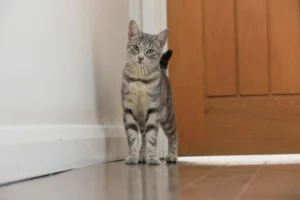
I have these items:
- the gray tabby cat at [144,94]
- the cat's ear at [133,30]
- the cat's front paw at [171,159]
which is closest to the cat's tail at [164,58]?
the gray tabby cat at [144,94]

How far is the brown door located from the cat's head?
1.23 ft

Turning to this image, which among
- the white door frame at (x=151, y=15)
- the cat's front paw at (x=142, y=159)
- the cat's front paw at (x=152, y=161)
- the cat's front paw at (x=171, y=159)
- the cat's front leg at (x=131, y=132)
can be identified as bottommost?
the cat's front paw at (x=171, y=159)

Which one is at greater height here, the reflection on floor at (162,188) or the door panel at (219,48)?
the door panel at (219,48)

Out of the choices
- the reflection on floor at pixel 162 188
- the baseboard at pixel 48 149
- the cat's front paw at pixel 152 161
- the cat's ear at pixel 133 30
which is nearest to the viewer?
the reflection on floor at pixel 162 188

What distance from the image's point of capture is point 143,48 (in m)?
2.18

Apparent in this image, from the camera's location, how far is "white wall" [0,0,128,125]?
4.18ft

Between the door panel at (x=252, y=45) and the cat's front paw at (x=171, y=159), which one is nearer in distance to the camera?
the cat's front paw at (x=171, y=159)

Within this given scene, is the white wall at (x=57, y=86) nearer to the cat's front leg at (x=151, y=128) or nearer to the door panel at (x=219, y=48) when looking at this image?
the cat's front leg at (x=151, y=128)

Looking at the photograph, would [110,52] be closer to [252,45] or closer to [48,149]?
[252,45]

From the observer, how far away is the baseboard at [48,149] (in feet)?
4.01

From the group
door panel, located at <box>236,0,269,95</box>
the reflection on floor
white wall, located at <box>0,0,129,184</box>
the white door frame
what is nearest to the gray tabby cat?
white wall, located at <box>0,0,129,184</box>

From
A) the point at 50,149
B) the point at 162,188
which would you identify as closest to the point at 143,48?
the point at 50,149

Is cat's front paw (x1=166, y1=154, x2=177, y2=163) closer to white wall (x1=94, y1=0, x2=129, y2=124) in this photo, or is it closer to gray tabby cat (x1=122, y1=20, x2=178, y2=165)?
gray tabby cat (x1=122, y1=20, x2=178, y2=165)

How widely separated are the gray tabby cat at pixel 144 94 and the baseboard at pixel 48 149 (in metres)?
0.12
